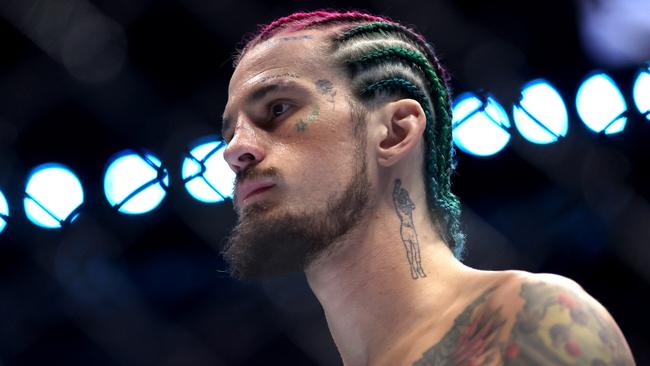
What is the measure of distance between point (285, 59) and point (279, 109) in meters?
0.10

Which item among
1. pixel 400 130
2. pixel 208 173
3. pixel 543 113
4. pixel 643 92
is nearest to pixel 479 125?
pixel 543 113

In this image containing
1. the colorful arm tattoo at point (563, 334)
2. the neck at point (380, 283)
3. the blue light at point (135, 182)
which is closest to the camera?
the colorful arm tattoo at point (563, 334)

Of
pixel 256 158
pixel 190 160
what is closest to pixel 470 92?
pixel 190 160

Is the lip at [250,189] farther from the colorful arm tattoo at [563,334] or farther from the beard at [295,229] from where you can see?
the colorful arm tattoo at [563,334]

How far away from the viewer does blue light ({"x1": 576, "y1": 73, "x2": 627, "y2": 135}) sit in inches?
104

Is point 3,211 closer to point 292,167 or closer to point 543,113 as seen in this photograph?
point 292,167

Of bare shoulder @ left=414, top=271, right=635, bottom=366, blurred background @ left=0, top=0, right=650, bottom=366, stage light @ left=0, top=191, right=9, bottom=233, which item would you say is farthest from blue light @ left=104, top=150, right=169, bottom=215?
bare shoulder @ left=414, top=271, right=635, bottom=366

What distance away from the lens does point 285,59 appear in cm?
166

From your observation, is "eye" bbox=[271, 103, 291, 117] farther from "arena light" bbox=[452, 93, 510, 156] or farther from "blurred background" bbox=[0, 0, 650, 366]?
"arena light" bbox=[452, 93, 510, 156]

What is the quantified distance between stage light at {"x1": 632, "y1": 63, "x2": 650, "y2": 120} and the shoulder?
155cm

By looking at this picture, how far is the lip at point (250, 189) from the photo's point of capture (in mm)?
1535

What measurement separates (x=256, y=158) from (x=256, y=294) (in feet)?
4.34

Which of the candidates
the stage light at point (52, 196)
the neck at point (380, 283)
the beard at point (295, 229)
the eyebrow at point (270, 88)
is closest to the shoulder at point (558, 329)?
the neck at point (380, 283)

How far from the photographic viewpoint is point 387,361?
146 cm
